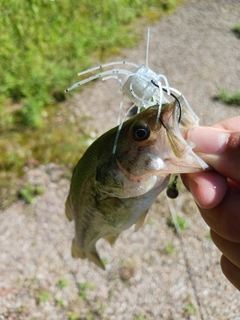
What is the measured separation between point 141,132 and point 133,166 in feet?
0.49

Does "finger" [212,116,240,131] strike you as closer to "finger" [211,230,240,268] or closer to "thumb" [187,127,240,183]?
"thumb" [187,127,240,183]

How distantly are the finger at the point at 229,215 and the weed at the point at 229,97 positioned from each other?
3.35m

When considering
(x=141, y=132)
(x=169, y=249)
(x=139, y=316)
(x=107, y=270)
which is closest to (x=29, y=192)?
(x=107, y=270)

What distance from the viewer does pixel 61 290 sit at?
3.12m

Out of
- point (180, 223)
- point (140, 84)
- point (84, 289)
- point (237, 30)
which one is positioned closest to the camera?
point (140, 84)

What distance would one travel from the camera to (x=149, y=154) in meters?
1.41

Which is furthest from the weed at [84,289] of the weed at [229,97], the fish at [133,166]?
the weed at [229,97]

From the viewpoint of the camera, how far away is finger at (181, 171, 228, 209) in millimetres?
1440

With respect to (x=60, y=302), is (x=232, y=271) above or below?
above

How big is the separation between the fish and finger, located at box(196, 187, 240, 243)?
0.17m

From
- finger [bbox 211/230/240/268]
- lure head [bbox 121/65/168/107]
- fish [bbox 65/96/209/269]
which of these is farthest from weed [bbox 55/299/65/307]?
lure head [bbox 121/65/168/107]

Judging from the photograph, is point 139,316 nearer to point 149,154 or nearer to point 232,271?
point 232,271

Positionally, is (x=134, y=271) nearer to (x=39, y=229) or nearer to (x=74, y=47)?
(x=39, y=229)

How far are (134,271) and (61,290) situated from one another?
0.62 meters
